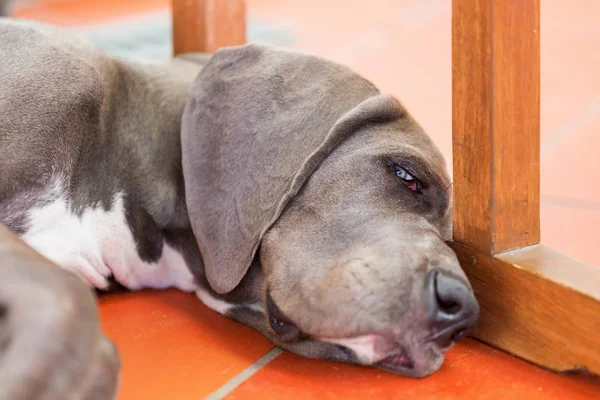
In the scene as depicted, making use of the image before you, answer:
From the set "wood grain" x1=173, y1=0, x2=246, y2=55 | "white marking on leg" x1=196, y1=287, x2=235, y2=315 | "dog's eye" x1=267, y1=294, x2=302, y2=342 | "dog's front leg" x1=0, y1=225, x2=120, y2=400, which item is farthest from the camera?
"wood grain" x1=173, y1=0, x2=246, y2=55

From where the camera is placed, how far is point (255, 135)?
186 cm

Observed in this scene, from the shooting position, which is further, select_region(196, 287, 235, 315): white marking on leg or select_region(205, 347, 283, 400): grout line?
select_region(196, 287, 235, 315): white marking on leg

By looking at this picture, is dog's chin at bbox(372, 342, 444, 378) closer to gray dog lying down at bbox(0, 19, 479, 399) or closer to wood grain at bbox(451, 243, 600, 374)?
gray dog lying down at bbox(0, 19, 479, 399)

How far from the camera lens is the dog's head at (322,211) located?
157 cm

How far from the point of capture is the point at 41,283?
1.25m

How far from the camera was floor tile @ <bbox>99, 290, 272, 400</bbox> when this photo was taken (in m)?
1.64

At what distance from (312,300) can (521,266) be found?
0.46 meters

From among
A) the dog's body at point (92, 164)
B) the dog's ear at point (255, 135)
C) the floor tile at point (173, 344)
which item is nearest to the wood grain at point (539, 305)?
the dog's ear at point (255, 135)

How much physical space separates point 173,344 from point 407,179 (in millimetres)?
671

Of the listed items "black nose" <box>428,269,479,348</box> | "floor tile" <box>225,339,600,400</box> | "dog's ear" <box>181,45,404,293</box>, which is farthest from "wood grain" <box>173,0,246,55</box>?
"black nose" <box>428,269,479,348</box>

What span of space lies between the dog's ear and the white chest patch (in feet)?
0.67

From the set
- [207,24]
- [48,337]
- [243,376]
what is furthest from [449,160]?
[48,337]

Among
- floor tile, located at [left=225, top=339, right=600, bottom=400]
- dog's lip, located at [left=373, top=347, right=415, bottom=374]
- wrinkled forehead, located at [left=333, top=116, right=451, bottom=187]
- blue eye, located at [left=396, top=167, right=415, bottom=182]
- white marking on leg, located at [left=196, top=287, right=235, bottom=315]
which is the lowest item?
floor tile, located at [left=225, top=339, right=600, bottom=400]

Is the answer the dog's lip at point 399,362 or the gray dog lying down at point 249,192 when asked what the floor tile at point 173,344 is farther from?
the dog's lip at point 399,362
